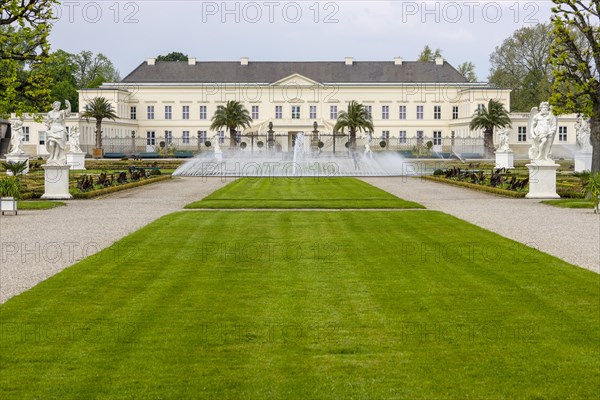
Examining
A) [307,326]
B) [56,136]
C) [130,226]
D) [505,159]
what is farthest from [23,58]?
[505,159]

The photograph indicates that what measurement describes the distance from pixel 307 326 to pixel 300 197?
1724 cm

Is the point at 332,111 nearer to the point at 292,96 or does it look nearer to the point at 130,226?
the point at 292,96

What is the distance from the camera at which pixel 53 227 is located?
16391mm

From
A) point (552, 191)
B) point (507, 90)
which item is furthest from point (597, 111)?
point (507, 90)

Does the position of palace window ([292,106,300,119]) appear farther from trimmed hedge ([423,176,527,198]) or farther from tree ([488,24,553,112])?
trimmed hedge ([423,176,527,198])

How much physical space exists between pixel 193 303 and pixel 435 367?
3.07 metres

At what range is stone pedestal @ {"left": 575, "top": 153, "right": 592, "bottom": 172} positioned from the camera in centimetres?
4059

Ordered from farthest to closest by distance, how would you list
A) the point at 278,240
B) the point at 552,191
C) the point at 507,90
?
the point at 507,90
the point at 552,191
the point at 278,240

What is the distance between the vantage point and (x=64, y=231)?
15641 millimetres

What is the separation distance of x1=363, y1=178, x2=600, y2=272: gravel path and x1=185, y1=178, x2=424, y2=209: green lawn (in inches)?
42.4

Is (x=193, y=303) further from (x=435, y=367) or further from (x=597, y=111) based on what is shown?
(x=597, y=111)

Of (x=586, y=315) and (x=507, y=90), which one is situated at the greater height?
(x=507, y=90)

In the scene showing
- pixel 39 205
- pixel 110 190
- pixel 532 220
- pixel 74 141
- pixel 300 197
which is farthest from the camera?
pixel 74 141

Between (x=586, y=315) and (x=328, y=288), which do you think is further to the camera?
(x=328, y=288)
